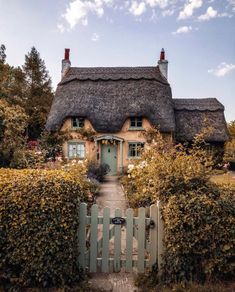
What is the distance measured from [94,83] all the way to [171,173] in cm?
1859

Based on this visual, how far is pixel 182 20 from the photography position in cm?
1393

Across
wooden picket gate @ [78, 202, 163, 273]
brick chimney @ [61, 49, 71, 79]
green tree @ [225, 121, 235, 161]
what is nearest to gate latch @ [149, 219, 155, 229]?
wooden picket gate @ [78, 202, 163, 273]

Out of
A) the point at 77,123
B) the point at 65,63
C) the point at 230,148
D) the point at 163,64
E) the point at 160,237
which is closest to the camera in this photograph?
the point at 160,237

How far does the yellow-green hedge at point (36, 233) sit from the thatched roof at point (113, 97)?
1556 centimetres

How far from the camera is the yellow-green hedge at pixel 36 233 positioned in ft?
11.2

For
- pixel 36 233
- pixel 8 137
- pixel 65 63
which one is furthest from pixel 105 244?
pixel 65 63

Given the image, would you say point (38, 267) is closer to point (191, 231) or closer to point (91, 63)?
point (191, 231)

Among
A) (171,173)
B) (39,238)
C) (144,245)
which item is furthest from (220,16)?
(39,238)

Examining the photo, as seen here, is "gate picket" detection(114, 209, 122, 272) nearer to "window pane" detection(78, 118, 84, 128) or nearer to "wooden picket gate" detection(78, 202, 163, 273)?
"wooden picket gate" detection(78, 202, 163, 273)

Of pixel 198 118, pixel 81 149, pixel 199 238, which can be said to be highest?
pixel 198 118

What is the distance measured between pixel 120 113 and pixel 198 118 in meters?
6.79

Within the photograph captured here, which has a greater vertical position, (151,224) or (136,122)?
(136,122)

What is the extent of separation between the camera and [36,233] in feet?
11.2

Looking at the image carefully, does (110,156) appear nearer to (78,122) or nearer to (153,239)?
(78,122)
